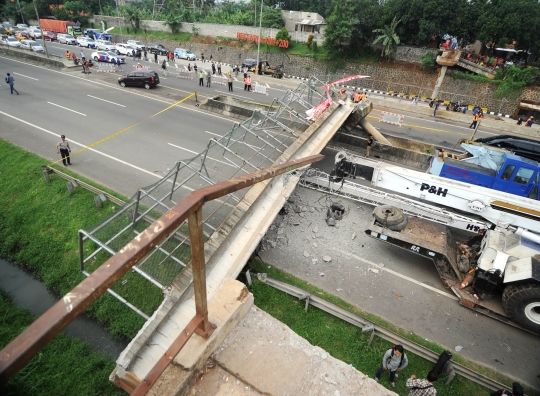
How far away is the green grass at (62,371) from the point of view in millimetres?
6008

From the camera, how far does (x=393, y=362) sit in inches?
225

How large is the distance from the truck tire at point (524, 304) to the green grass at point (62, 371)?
903 centimetres

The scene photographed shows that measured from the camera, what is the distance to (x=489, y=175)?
429 inches

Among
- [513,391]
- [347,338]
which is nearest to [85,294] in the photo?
[347,338]

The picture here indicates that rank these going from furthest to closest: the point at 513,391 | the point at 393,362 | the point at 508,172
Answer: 1. the point at 508,172
2. the point at 393,362
3. the point at 513,391

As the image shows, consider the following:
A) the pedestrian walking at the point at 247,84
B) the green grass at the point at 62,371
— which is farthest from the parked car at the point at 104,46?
the green grass at the point at 62,371

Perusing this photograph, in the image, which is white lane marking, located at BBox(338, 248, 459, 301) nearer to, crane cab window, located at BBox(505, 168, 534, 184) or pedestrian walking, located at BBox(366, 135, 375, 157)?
crane cab window, located at BBox(505, 168, 534, 184)

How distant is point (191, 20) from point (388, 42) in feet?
117

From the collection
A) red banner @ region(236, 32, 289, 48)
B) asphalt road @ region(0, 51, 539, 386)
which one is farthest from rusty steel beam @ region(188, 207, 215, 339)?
red banner @ region(236, 32, 289, 48)

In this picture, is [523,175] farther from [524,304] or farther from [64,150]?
[64,150]

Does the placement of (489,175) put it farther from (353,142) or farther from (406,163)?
(353,142)

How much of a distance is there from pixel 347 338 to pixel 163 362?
16.4 feet

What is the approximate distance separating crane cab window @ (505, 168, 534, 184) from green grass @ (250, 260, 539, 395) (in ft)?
22.3

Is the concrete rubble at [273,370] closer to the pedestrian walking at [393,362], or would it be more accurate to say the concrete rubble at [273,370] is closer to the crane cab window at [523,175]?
the pedestrian walking at [393,362]
